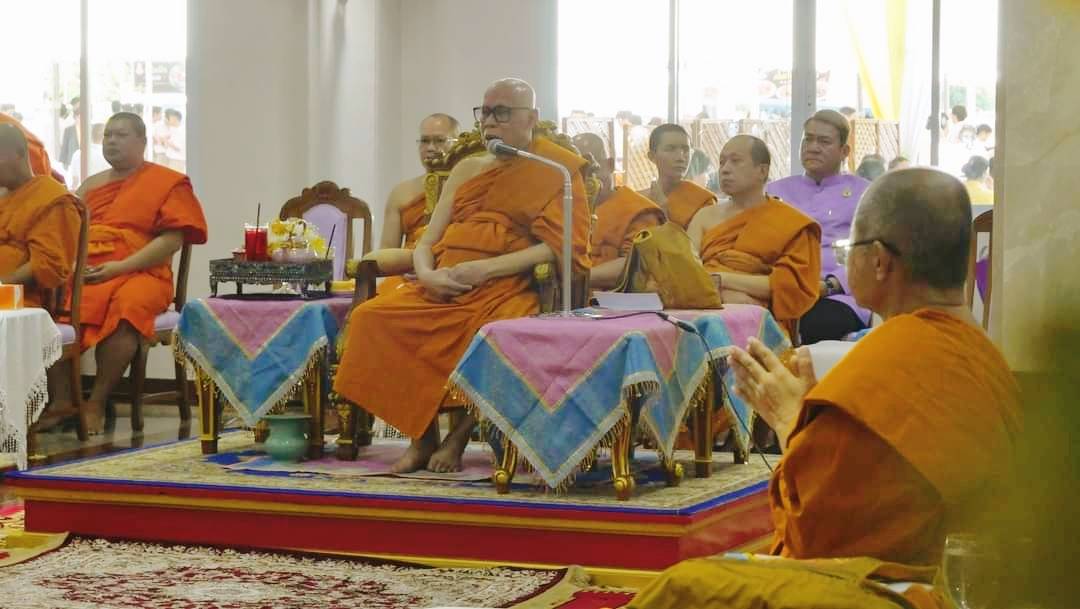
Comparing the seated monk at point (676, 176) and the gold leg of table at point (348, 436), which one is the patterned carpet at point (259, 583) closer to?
the gold leg of table at point (348, 436)

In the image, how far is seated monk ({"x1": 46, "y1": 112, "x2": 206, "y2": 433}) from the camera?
6914 mm

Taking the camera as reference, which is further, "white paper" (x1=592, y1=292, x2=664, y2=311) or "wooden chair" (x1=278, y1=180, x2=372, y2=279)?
"wooden chair" (x1=278, y1=180, x2=372, y2=279)

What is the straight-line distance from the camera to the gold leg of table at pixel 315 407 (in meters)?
5.07

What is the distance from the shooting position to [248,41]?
27.2 ft

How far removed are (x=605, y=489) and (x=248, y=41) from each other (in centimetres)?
481

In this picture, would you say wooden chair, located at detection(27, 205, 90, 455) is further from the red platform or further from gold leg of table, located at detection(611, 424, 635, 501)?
gold leg of table, located at detection(611, 424, 635, 501)

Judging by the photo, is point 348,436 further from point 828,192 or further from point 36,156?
point 36,156

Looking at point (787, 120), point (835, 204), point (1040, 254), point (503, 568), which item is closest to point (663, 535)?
point (503, 568)

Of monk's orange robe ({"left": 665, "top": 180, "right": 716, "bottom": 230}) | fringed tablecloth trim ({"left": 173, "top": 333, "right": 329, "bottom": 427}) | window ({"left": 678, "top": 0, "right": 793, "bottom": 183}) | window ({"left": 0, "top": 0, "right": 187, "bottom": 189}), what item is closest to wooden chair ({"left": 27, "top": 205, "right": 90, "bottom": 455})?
fringed tablecloth trim ({"left": 173, "top": 333, "right": 329, "bottom": 427})

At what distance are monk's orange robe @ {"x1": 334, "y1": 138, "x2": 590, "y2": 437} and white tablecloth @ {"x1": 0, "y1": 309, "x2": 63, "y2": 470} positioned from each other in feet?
4.17

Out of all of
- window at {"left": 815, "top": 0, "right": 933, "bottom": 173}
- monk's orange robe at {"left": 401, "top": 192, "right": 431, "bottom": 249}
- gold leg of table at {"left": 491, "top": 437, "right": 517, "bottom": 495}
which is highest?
window at {"left": 815, "top": 0, "right": 933, "bottom": 173}

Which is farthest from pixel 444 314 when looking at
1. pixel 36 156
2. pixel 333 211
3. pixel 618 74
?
pixel 618 74

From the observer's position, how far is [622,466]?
4.11m

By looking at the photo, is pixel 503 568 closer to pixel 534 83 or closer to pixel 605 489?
pixel 605 489
